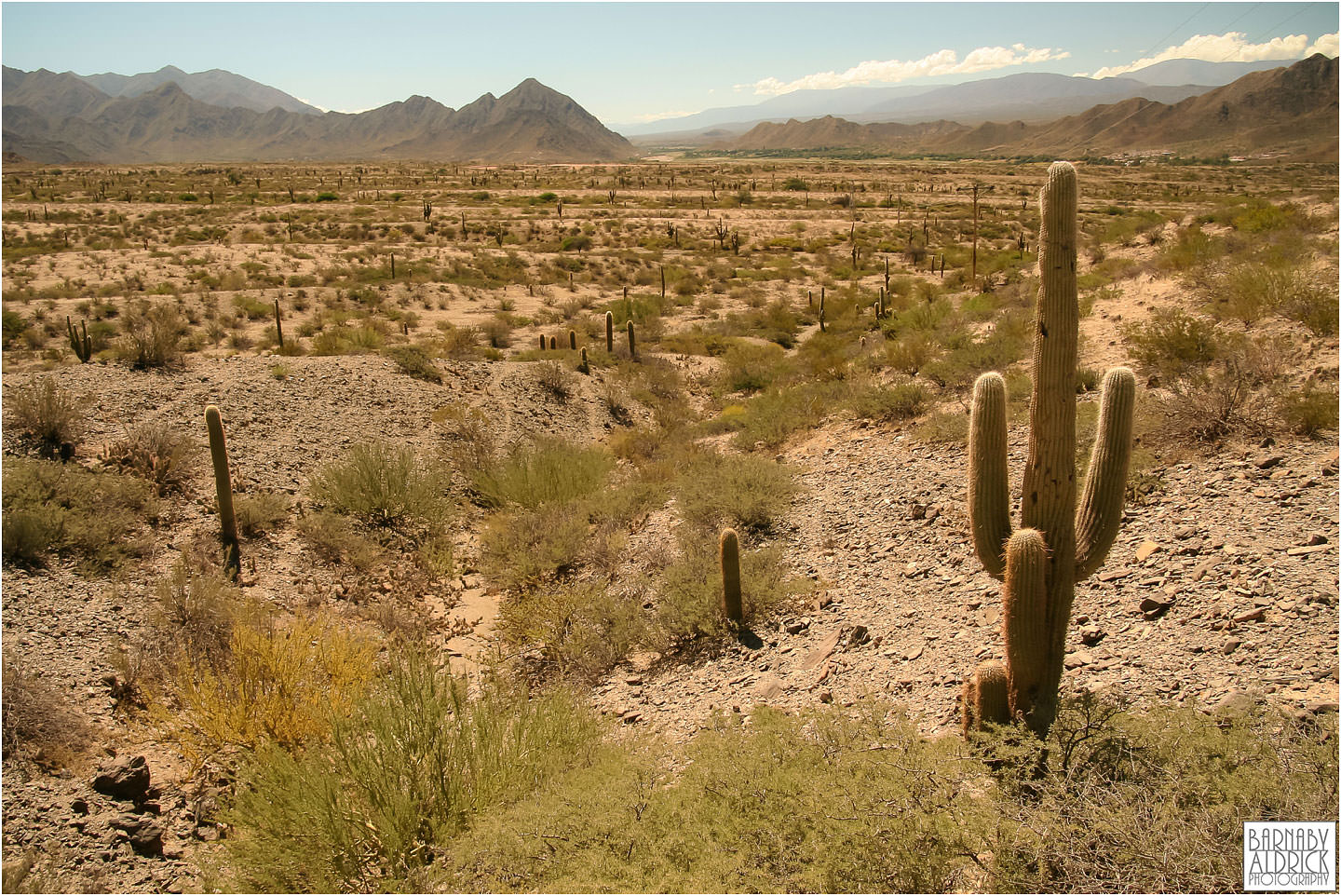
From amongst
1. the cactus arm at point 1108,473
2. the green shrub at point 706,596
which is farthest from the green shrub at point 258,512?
the cactus arm at point 1108,473

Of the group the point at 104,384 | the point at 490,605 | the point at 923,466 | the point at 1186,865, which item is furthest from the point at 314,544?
the point at 1186,865

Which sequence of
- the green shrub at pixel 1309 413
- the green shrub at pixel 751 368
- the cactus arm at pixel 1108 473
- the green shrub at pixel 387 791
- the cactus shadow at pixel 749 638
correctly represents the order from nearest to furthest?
the green shrub at pixel 387 791, the cactus arm at pixel 1108 473, the cactus shadow at pixel 749 638, the green shrub at pixel 1309 413, the green shrub at pixel 751 368

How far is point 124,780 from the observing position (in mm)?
5664

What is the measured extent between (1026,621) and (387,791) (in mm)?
4183

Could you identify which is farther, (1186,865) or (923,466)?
(923,466)

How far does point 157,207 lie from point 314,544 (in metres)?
52.1

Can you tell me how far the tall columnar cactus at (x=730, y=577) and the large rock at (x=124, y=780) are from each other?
5169 mm

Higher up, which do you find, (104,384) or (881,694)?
(104,384)

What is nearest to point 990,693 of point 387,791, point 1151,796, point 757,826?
point 1151,796

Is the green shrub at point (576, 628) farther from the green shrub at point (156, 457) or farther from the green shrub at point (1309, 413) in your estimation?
the green shrub at point (1309, 413)

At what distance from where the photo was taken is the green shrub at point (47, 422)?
10.8m

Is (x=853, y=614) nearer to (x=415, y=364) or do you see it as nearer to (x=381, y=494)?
(x=381, y=494)

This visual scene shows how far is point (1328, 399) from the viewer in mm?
8156

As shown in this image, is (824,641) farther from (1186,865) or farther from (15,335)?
(15,335)
